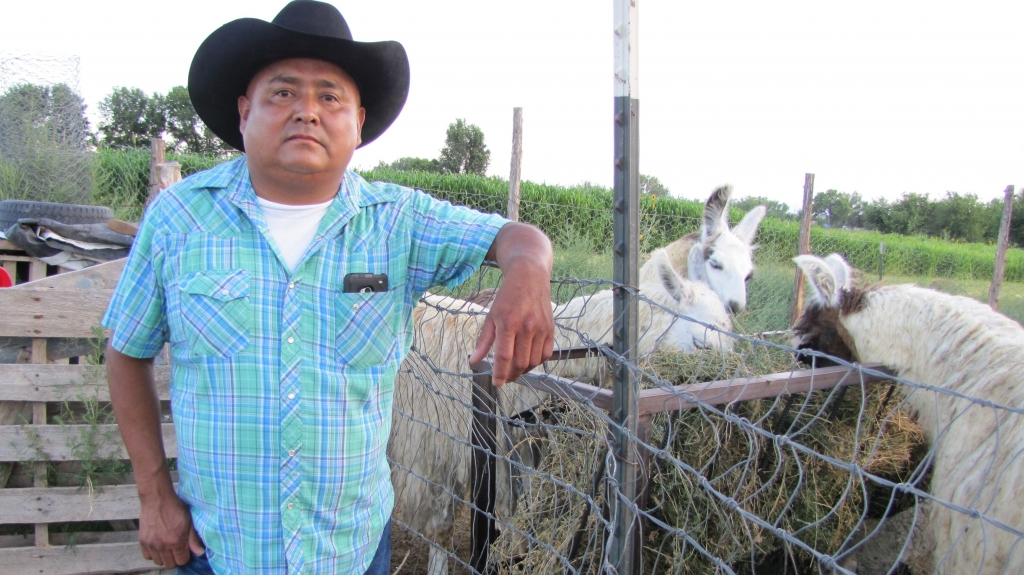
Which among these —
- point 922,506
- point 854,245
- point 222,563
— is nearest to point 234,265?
point 222,563

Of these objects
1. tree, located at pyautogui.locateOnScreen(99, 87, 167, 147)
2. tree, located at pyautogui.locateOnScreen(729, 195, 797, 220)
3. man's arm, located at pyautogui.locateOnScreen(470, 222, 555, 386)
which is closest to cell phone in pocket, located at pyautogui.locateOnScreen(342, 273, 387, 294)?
man's arm, located at pyautogui.locateOnScreen(470, 222, 555, 386)

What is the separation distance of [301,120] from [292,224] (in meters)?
0.25

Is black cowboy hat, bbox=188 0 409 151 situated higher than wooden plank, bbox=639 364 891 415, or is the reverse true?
black cowboy hat, bbox=188 0 409 151

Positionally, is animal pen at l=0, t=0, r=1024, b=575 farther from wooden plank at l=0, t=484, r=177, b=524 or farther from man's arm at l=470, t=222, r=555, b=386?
man's arm at l=470, t=222, r=555, b=386

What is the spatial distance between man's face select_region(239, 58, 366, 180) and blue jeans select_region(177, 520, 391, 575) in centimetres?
95

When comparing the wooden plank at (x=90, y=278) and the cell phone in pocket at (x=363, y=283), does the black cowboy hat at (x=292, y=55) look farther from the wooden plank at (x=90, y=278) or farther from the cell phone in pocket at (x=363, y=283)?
the wooden plank at (x=90, y=278)

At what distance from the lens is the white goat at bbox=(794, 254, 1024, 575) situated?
6.24 ft

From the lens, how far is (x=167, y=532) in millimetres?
1473

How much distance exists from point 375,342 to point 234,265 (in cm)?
36

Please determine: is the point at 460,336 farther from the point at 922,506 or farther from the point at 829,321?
the point at 922,506

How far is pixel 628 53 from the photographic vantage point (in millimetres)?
1408

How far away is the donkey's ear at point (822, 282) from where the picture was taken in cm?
315

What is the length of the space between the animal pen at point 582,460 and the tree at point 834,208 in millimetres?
43486

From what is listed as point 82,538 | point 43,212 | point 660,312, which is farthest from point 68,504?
point 43,212
